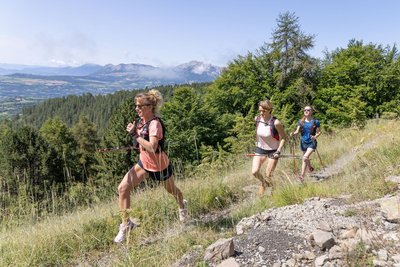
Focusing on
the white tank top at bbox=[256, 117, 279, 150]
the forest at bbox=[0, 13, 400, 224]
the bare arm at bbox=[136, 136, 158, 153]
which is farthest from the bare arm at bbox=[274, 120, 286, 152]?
the forest at bbox=[0, 13, 400, 224]

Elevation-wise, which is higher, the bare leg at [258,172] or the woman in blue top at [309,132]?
the woman in blue top at [309,132]

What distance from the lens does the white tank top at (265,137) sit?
254 inches

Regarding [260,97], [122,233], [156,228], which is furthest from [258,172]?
[260,97]

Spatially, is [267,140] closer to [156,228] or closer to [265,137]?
[265,137]

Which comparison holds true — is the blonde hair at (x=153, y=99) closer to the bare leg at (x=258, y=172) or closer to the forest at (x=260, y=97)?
the bare leg at (x=258, y=172)

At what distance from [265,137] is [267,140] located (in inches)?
3.1

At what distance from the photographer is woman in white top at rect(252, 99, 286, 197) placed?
20.8 ft

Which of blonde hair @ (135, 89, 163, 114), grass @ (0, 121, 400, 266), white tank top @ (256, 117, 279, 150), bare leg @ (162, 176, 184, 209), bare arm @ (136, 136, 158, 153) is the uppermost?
blonde hair @ (135, 89, 163, 114)

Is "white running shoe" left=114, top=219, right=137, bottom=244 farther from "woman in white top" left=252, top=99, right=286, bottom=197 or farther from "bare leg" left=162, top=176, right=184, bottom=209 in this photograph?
"woman in white top" left=252, top=99, right=286, bottom=197

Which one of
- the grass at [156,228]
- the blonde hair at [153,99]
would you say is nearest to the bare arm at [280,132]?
the grass at [156,228]

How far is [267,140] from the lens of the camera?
21.4ft

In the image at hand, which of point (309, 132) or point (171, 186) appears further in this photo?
point (309, 132)

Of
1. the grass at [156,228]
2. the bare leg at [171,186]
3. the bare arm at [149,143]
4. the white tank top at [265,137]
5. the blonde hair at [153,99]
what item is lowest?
the grass at [156,228]

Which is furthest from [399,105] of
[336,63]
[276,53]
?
[276,53]
